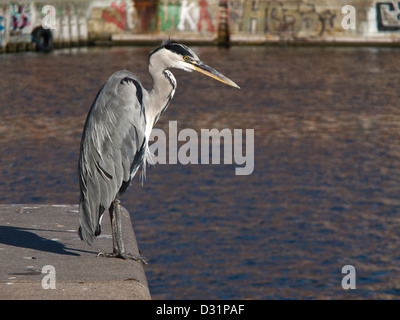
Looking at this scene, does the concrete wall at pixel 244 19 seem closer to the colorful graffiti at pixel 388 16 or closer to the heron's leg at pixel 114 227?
the colorful graffiti at pixel 388 16

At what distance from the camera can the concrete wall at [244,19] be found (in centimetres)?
3912

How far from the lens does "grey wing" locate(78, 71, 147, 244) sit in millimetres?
7090

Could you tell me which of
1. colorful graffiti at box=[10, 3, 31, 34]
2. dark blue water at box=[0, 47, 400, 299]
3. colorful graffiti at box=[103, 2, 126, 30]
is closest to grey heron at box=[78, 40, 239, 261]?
dark blue water at box=[0, 47, 400, 299]

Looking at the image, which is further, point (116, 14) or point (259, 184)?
point (116, 14)

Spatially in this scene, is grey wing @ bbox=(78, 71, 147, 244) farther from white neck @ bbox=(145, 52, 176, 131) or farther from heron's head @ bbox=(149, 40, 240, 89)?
heron's head @ bbox=(149, 40, 240, 89)

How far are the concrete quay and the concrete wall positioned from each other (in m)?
30.9

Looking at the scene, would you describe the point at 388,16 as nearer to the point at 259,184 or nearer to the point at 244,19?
the point at 244,19

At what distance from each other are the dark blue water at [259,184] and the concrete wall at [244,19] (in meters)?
9.29

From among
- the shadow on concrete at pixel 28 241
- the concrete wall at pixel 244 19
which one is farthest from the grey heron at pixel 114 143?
the concrete wall at pixel 244 19

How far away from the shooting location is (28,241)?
780 centimetres

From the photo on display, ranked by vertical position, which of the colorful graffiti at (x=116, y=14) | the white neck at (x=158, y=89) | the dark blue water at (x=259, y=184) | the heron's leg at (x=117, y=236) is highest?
the colorful graffiti at (x=116, y=14)

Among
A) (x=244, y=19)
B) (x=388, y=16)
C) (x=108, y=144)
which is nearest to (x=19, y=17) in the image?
(x=244, y=19)

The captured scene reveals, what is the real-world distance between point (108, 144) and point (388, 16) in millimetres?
34067
